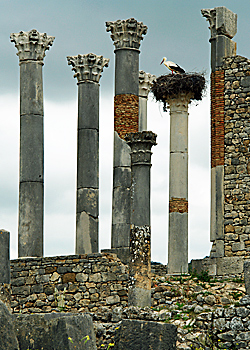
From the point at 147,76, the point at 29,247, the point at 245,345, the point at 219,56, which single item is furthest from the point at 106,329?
the point at 147,76

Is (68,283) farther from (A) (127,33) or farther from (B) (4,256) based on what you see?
(B) (4,256)

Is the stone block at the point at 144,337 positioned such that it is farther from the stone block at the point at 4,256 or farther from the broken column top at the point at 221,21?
the broken column top at the point at 221,21

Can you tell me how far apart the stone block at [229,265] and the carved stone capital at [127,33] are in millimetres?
6495

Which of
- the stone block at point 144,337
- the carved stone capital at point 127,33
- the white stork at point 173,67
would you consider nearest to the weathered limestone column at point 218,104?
the white stork at point 173,67

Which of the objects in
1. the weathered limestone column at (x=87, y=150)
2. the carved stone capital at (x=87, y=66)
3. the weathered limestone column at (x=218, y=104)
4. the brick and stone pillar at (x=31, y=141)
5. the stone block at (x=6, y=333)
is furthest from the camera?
the carved stone capital at (x=87, y=66)

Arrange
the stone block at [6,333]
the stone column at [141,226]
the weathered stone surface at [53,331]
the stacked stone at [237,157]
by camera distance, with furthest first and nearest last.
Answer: the stacked stone at [237,157] → the stone column at [141,226] → the weathered stone surface at [53,331] → the stone block at [6,333]

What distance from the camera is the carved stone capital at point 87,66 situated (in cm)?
2580

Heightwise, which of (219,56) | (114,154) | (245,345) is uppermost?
(219,56)

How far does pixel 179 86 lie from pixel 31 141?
4.64m

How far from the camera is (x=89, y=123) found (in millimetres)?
25359

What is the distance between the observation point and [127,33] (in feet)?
79.5

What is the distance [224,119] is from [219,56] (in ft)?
6.10

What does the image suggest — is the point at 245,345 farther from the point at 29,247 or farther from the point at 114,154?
the point at 114,154

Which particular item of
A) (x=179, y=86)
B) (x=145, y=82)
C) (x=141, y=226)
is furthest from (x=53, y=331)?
(x=145, y=82)
